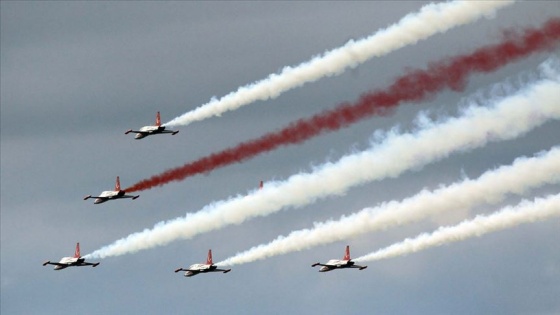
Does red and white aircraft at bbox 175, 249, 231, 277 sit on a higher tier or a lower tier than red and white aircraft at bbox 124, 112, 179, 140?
lower

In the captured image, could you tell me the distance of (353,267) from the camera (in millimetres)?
127750

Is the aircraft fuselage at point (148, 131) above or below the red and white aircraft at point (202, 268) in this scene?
above

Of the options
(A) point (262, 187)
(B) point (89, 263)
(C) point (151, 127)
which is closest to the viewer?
(A) point (262, 187)

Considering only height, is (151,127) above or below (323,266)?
above

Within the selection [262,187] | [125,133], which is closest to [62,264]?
[125,133]

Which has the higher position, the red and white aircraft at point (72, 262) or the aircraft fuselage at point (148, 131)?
the aircraft fuselage at point (148, 131)

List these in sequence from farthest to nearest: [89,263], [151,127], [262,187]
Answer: [89,263] < [151,127] < [262,187]

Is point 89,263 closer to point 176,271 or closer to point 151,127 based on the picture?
point 176,271

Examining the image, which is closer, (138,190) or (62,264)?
(138,190)

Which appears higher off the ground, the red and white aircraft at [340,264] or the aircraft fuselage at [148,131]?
the aircraft fuselage at [148,131]

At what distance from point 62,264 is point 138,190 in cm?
1802

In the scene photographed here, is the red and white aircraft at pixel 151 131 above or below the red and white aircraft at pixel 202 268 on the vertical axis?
above

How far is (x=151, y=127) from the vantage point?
126 m

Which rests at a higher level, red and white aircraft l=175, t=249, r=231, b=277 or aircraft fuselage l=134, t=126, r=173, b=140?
aircraft fuselage l=134, t=126, r=173, b=140
